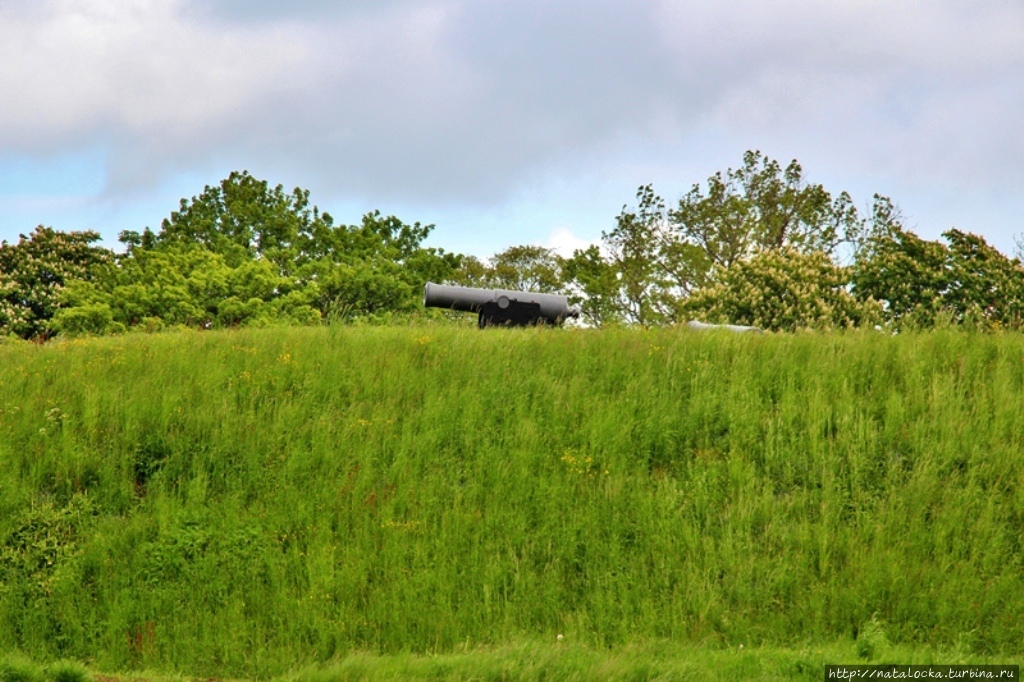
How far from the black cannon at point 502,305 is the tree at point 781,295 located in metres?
11.7

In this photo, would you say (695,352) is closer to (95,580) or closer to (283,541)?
(283,541)

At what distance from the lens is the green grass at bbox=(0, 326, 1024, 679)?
859 centimetres

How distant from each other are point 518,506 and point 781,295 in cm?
1963

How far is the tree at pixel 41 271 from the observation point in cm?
3659

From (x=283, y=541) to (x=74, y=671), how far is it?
2.86 meters

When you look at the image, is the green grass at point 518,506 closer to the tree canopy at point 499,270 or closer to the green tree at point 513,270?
the tree canopy at point 499,270

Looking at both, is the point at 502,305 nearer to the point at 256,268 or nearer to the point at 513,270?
the point at 256,268

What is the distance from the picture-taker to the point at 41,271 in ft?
128

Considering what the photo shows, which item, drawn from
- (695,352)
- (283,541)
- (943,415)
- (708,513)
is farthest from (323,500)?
(943,415)

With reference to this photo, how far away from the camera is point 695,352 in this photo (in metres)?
12.4

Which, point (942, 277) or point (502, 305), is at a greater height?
point (942, 277)

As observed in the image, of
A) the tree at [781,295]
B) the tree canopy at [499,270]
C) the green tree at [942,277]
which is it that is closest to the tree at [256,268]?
the tree canopy at [499,270]

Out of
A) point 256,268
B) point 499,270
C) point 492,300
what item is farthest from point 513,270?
point 492,300

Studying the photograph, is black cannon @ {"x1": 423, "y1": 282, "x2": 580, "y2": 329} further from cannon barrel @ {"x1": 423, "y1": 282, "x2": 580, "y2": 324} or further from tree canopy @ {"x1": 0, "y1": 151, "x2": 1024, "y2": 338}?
tree canopy @ {"x1": 0, "y1": 151, "x2": 1024, "y2": 338}
